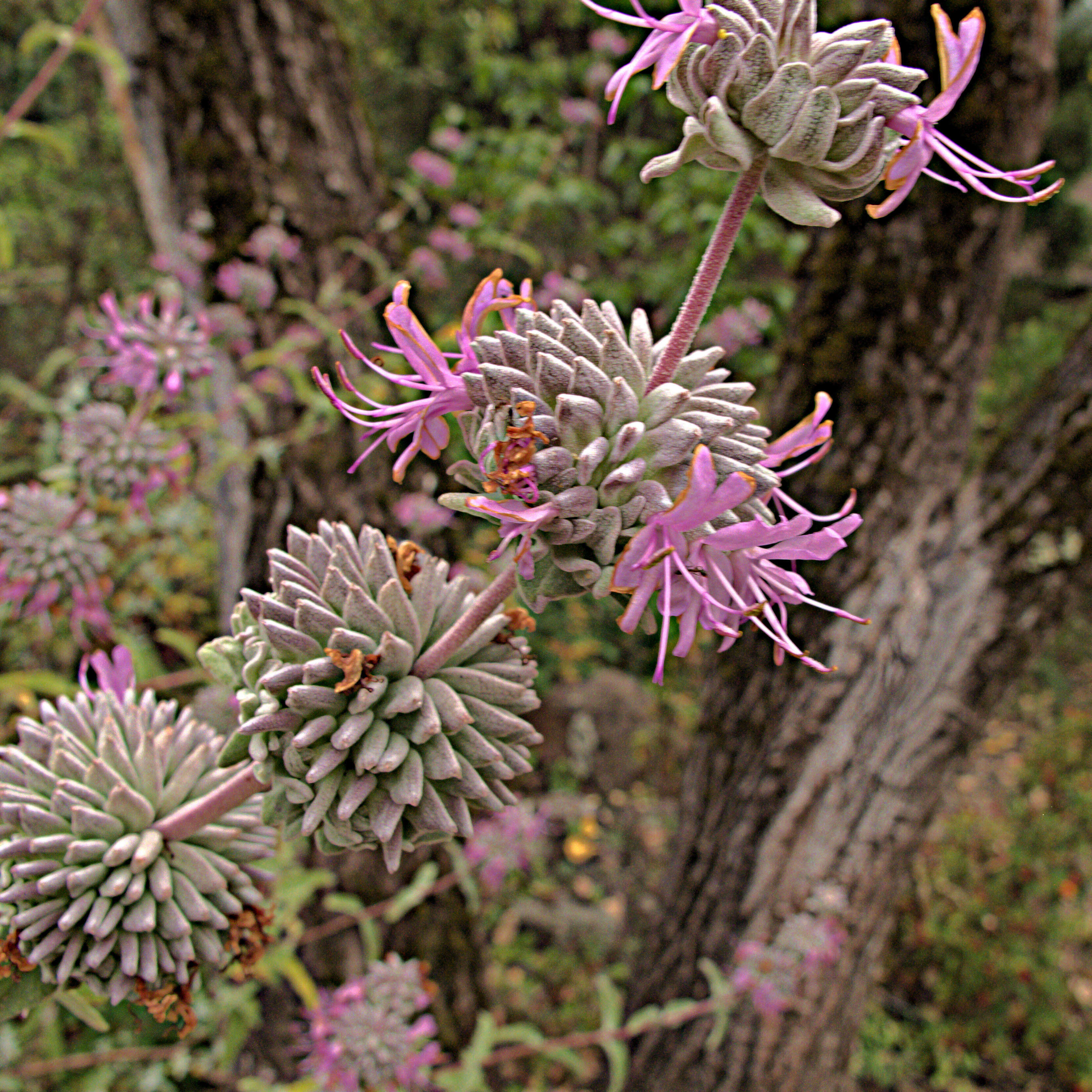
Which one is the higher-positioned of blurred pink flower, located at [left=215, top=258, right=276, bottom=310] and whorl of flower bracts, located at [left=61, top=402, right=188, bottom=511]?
blurred pink flower, located at [left=215, top=258, right=276, bottom=310]

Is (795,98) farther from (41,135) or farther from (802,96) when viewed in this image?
(41,135)

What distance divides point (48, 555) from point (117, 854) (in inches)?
34.9

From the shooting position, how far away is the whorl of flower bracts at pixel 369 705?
0.50 meters

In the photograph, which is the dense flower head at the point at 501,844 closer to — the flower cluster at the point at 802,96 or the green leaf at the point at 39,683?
the green leaf at the point at 39,683

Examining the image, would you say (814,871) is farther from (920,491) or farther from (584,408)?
(584,408)

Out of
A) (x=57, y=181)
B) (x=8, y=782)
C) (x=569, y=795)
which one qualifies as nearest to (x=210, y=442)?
(x=8, y=782)

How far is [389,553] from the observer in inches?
22.4

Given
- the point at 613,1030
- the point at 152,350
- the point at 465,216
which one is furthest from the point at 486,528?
the point at 465,216

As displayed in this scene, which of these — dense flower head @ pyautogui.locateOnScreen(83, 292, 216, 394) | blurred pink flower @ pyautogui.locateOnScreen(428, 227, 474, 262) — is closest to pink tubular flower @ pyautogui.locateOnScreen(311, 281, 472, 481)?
dense flower head @ pyautogui.locateOnScreen(83, 292, 216, 394)

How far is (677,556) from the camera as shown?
0.44 m

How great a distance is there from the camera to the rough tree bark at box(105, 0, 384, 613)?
173 centimetres

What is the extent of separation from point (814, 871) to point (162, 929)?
163cm

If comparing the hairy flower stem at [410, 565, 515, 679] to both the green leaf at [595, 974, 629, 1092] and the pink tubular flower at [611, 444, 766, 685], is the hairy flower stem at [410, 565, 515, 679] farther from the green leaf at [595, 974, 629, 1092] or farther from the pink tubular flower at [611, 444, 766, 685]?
the green leaf at [595, 974, 629, 1092]

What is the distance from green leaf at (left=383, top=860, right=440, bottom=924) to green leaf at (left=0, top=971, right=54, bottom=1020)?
93 cm
